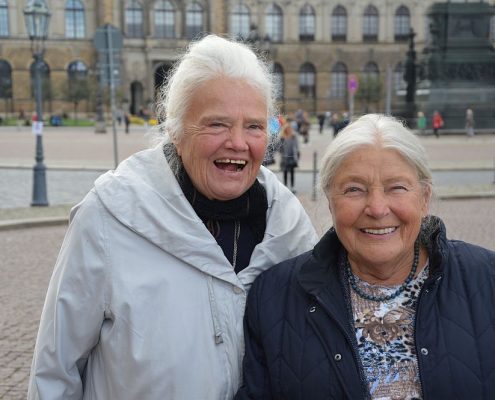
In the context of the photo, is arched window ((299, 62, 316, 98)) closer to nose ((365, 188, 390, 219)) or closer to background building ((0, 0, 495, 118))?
background building ((0, 0, 495, 118))

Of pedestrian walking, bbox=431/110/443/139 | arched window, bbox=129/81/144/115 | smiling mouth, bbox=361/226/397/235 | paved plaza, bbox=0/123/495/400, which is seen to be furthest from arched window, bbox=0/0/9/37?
smiling mouth, bbox=361/226/397/235

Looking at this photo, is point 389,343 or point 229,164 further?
point 229,164

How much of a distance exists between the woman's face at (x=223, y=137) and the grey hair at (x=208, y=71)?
0.02 meters

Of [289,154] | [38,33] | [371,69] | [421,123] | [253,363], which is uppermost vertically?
[371,69]

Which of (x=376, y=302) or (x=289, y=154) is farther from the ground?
(x=376, y=302)

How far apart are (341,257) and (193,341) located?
571 mm

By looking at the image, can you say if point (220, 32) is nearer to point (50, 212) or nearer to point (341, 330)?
point (50, 212)

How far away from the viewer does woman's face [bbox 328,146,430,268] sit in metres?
2.20

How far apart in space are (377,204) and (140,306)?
31.7 inches

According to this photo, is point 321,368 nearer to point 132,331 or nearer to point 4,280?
point 132,331

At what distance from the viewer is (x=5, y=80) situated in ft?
212

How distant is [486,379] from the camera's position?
2.08m

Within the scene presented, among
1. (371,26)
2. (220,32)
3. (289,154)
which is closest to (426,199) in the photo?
(289,154)

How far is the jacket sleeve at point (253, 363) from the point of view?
87.9 inches
